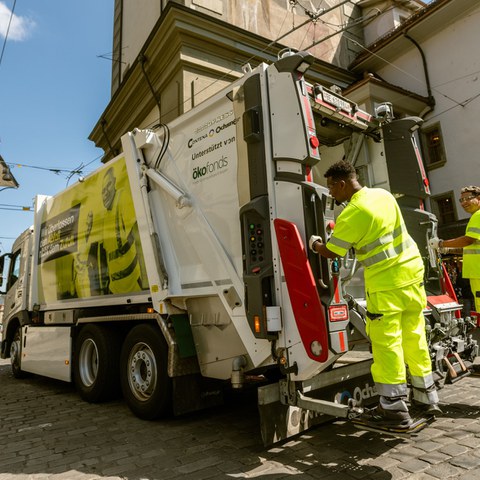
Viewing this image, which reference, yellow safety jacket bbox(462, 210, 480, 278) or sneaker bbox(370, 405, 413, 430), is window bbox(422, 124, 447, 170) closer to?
yellow safety jacket bbox(462, 210, 480, 278)

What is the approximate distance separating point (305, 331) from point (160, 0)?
1279cm

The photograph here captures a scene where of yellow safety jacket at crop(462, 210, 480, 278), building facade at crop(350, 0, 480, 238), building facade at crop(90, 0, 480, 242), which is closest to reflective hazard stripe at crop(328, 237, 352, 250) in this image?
yellow safety jacket at crop(462, 210, 480, 278)

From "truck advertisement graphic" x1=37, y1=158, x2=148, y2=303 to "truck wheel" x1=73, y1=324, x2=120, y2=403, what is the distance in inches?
20.4

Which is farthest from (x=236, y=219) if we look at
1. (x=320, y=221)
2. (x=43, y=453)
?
(x=43, y=453)

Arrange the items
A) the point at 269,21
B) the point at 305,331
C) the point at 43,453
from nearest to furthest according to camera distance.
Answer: the point at 305,331, the point at 43,453, the point at 269,21

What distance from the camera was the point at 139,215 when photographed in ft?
14.0

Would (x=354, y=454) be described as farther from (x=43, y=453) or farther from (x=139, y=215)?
(x=139, y=215)

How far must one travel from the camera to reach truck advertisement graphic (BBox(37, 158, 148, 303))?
4566 mm

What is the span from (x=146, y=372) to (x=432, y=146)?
1339 cm

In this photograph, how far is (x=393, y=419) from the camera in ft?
8.34

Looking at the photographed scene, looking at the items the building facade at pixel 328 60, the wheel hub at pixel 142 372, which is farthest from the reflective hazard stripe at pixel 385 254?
the building facade at pixel 328 60

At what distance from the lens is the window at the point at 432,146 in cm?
1387

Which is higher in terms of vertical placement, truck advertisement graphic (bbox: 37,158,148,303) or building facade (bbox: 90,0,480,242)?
building facade (bbox: 90,0,480,242)

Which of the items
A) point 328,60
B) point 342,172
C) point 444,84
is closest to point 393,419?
point 342,172
